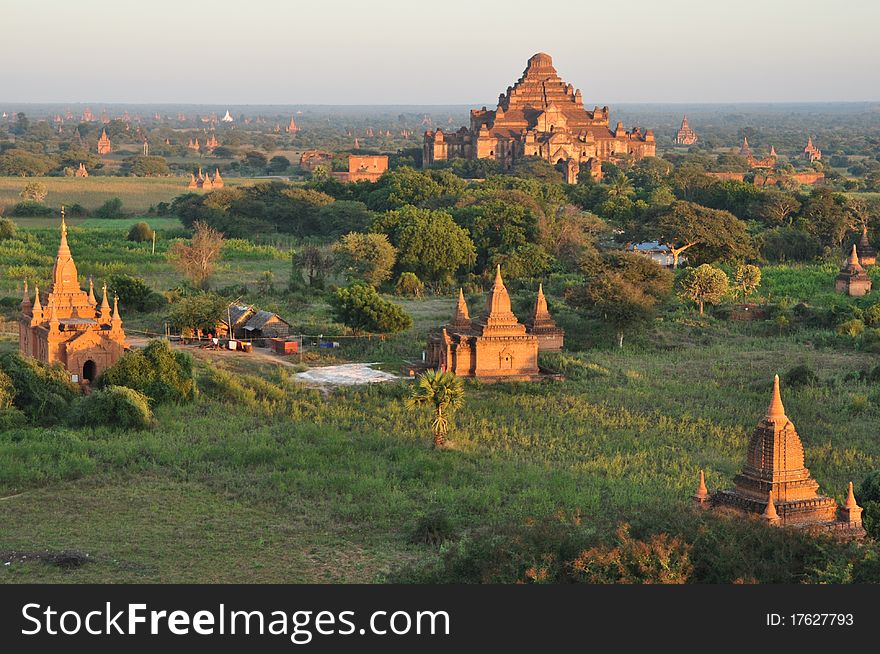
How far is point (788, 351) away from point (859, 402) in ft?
27.1

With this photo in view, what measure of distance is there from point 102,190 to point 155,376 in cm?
6939

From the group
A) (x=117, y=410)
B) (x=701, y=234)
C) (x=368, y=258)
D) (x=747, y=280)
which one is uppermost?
(x=701, y=234)

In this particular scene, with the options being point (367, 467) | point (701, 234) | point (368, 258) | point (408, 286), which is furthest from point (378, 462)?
point (701, 234)

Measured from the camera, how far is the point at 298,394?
33.1 metres

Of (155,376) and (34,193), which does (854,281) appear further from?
(34,193)

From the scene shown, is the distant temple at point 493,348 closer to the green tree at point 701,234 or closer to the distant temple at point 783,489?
the distant temple at point 783,489

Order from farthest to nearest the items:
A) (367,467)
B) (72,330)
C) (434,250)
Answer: (434,250) → (72,330) → (367,467)

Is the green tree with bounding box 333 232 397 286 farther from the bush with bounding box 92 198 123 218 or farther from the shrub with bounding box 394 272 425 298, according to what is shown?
the bush with bounding box 92 198 123 218

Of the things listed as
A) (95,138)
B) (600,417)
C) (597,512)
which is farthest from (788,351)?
(95,138)

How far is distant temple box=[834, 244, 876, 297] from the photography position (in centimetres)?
4838

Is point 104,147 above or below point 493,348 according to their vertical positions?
above

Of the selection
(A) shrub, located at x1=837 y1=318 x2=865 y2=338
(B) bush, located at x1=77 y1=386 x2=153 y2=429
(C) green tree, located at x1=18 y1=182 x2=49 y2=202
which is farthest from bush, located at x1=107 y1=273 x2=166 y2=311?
(C) green tree, located at x1=18 y1=182 x2=49 y2=202

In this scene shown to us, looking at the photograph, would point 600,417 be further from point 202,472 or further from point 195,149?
point 195,149

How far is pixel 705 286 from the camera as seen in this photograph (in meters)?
46.4
